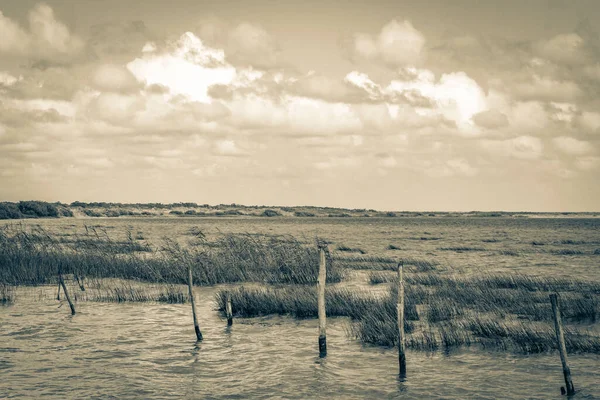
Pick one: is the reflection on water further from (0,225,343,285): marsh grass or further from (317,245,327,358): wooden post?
(0,225,343,285): marsh grass

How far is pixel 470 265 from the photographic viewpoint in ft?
126

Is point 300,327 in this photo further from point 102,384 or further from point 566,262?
point 566,262

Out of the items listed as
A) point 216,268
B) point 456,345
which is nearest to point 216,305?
point 216,268

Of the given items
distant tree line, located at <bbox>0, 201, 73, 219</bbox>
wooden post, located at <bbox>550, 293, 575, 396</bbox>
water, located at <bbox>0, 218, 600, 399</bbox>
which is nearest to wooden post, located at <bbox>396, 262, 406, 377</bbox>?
water, located at <bbox>0, 218, 600, 399</bbox>

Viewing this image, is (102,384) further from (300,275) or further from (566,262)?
(566,262)

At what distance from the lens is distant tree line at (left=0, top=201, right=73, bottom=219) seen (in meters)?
120

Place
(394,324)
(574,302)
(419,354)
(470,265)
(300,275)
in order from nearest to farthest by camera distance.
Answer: (419,354)
(394,324)
(574,302)
(300,275)
(470,265)

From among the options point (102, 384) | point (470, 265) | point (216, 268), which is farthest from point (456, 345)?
point (470, 265)

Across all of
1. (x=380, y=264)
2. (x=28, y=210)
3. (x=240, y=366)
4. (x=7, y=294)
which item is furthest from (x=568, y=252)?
(x=28, y=210)

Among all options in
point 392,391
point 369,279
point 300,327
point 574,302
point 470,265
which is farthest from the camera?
point 470,265

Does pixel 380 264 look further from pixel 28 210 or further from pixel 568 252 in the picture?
pixel 28 210

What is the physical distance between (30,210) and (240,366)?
13313cm

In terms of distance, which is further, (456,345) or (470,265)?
(470,265)

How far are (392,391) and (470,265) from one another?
27.9 m
